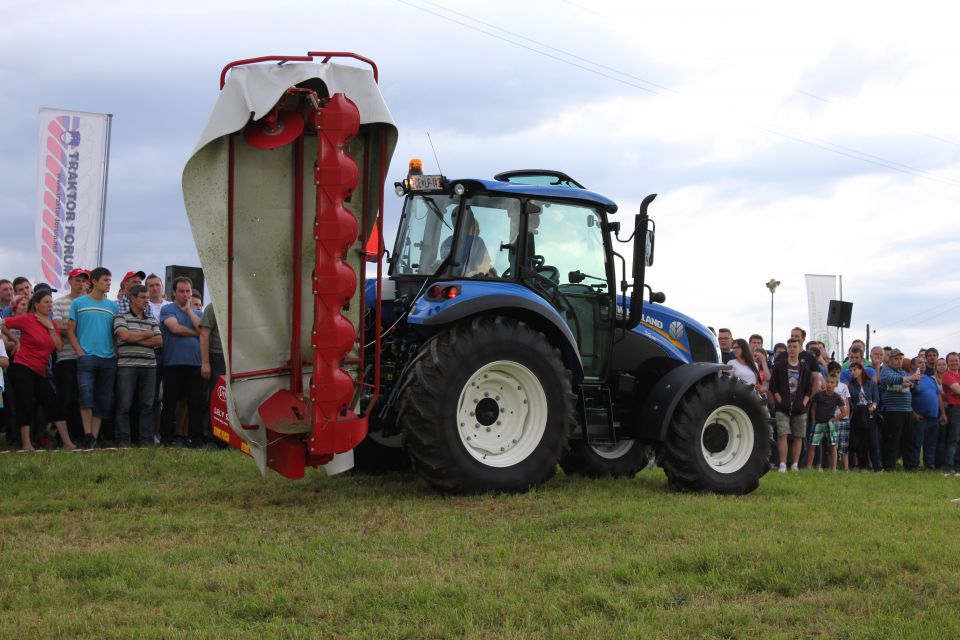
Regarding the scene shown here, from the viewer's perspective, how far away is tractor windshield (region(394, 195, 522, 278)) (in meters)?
7.91

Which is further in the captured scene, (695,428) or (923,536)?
(695,428)

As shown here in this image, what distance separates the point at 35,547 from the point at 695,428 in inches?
201

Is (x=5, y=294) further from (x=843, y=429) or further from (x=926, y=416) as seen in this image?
(x=926, y=416)

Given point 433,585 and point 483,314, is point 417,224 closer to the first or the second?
point 483,314

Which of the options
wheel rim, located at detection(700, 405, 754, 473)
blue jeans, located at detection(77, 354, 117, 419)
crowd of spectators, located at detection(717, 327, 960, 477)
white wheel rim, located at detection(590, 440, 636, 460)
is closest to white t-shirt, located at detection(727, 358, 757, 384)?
crowd of spectators, located at detection(717, 327, 960, 477)

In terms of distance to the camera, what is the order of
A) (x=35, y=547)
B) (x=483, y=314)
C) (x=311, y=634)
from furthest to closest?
(x=483, y=314)
(x=35, y=547)
(x=311, y=634)

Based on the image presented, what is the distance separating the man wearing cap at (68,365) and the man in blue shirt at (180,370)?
913mm

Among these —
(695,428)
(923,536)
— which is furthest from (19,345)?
(923,536)

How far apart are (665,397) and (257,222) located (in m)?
3.75

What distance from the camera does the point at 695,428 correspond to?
26.9 feet

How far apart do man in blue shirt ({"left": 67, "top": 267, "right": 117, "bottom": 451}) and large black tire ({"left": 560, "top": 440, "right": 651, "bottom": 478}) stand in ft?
15.6

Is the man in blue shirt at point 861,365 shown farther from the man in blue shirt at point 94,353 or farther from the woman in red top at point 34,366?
the woman in red top at point 34,366

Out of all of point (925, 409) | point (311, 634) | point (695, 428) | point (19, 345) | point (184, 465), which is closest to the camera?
point (311, 634)

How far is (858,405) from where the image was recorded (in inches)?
563
